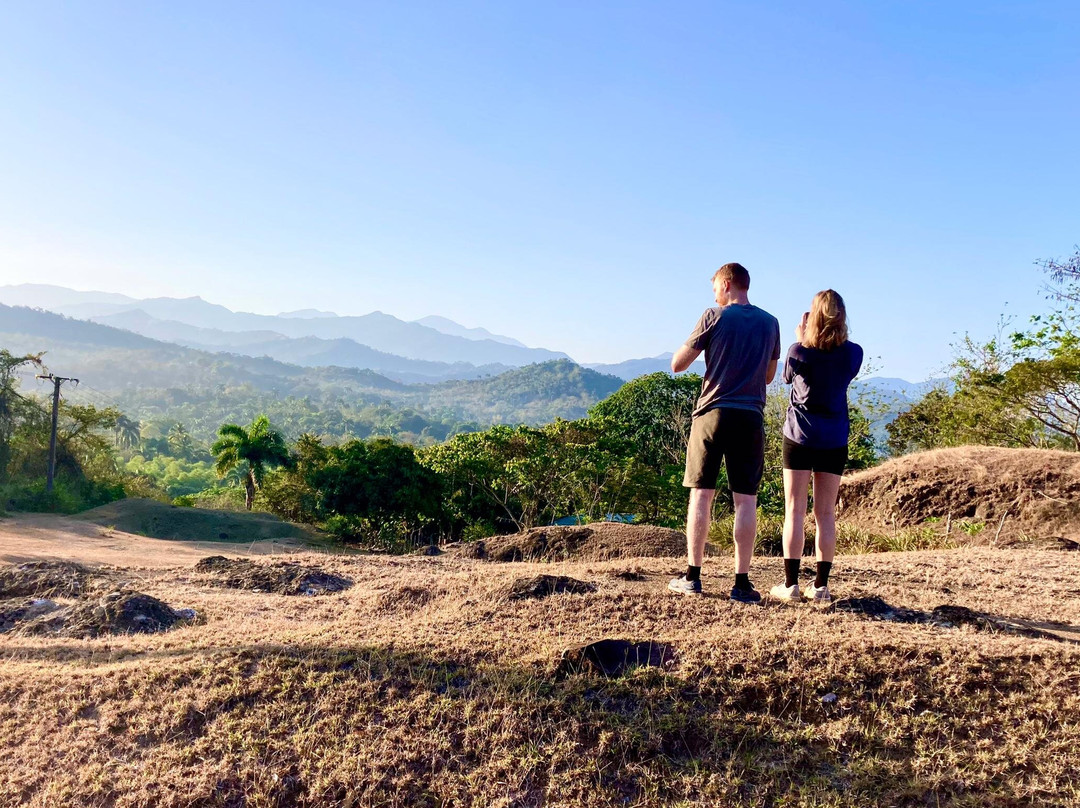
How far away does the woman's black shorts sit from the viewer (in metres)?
4.61

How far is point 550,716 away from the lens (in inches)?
133

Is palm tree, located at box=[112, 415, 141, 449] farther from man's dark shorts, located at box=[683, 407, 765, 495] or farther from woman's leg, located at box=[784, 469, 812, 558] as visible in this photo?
woman's leg, located at box=[784, 469, 812, 558]

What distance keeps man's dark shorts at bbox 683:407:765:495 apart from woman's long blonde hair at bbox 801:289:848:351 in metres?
0.59

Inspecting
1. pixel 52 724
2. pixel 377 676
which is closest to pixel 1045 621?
pixel 377 676

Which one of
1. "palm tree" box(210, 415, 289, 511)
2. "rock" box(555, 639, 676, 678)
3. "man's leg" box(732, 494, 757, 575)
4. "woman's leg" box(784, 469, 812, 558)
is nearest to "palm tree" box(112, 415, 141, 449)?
"palm tree" box(210, 415, 289, 511)

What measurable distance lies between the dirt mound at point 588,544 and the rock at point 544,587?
404 centimetres

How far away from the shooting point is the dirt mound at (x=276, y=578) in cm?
661

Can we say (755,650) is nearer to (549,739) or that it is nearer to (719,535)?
(549,739)

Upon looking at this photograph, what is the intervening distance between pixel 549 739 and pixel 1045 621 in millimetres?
3441

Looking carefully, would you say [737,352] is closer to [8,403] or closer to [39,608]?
[39,608]

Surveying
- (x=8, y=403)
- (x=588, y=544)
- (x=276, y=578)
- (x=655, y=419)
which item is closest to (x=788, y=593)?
(x=276, y=578)

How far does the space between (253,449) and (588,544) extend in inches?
1023

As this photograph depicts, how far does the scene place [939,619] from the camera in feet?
14.8

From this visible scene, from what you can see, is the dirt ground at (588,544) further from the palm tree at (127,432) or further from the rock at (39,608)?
the palm tree at (127,432)
